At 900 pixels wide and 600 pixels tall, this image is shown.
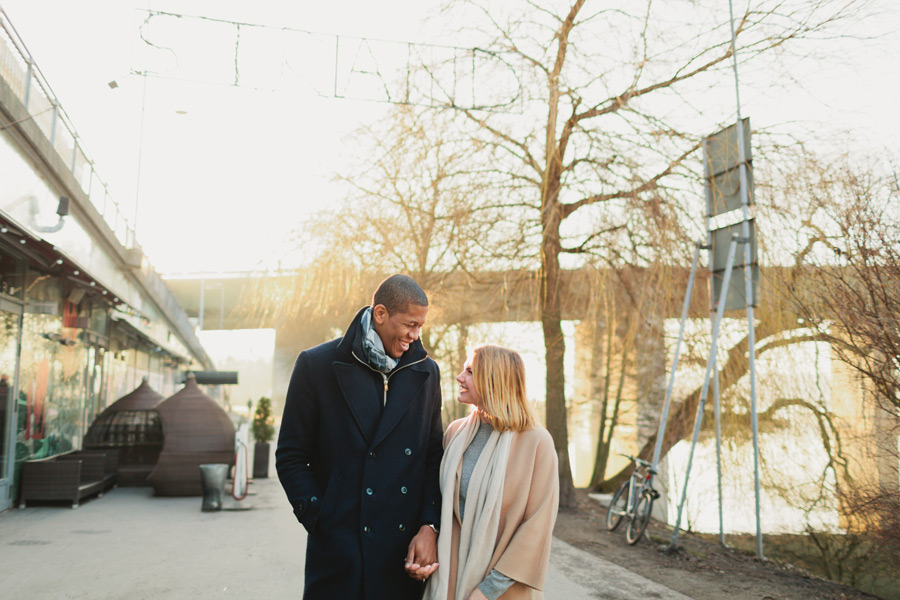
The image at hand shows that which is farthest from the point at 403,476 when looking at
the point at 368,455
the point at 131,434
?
the point at 131,434

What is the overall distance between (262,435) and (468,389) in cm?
1559

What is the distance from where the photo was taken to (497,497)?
325 cm

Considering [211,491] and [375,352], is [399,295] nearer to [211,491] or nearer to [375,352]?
[375,352]

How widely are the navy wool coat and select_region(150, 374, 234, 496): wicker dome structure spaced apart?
9676mm

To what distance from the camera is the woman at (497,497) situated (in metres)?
3.20

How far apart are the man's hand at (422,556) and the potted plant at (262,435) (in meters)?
14.1

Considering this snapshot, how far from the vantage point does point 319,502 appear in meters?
3.06

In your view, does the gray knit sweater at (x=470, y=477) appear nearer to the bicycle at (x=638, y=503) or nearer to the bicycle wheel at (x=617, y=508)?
the bicycle at (x=638, y=503)

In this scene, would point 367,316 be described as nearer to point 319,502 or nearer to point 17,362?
point 319,502

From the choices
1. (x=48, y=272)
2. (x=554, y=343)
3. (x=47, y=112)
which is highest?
(x=47, y=112)

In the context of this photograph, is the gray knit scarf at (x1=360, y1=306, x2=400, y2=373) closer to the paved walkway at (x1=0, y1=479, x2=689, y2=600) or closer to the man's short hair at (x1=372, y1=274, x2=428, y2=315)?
the man's short hair at (x1=372, y1=274, x2=428, y2=315)

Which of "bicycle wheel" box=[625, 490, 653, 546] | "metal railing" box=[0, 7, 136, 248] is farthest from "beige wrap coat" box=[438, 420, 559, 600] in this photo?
"metal railing" box=[0, 7, 136, 248]

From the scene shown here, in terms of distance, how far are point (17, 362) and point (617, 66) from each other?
28.8 feet

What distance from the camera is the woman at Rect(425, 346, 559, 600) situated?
3.20 m
